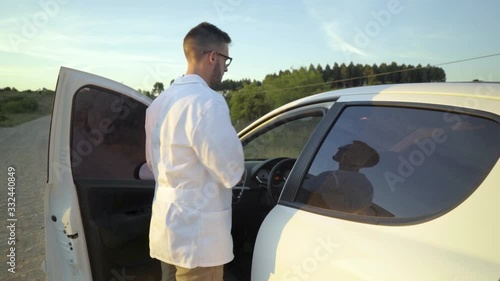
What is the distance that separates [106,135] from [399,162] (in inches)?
75.6

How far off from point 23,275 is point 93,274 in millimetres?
3051

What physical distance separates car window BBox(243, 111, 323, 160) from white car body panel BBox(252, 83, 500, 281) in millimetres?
663

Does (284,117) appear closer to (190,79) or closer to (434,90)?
(190,79)

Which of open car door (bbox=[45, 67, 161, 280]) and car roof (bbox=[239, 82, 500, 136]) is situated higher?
car roof (bbox=[239, 82, 500, 136])

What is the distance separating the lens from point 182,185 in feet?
6.07

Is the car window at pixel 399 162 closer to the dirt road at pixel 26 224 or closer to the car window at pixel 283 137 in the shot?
the car window at pixel 283 137

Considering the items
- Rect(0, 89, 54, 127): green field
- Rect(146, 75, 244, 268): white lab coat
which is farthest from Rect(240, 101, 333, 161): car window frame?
Rect(0, 89, 54, 127): green field

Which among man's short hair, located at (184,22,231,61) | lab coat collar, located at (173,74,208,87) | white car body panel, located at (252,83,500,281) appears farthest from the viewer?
man's short hair, located at (184,22,231,61)

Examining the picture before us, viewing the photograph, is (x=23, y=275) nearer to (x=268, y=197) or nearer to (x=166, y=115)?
(x=268, y=197)

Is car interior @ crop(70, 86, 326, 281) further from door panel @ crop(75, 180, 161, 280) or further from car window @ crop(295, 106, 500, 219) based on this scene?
car window @ crop(295, 106, 500, 219)

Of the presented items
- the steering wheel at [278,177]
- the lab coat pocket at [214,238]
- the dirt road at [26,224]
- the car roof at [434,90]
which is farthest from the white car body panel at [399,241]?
the dirt road at [26,224]

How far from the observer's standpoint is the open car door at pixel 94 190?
214 cm

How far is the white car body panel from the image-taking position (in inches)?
47.8

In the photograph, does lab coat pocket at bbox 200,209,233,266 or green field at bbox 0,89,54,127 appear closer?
lab coat pocket at bbox 200,209,233,266
